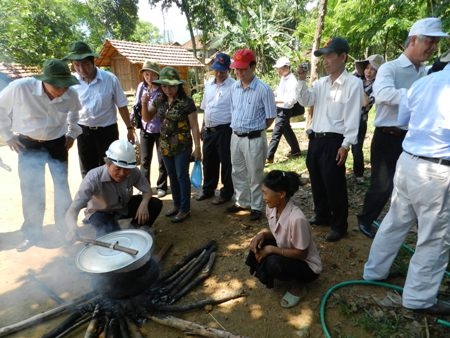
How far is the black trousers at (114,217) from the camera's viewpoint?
143 inches

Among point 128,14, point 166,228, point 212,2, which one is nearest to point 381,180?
point 166,228

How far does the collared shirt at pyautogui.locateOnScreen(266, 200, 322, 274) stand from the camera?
280 centimetres

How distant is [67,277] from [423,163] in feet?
12.2

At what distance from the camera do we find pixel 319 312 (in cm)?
287

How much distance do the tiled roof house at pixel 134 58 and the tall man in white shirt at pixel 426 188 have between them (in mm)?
17071

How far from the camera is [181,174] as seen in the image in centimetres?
454

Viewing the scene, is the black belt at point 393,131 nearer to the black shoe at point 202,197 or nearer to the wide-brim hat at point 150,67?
the black shoe at point 202,197

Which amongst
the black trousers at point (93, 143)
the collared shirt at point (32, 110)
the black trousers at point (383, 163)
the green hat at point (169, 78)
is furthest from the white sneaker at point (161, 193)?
the black trousers at point (383, 163)

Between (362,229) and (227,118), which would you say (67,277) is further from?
(362,229)

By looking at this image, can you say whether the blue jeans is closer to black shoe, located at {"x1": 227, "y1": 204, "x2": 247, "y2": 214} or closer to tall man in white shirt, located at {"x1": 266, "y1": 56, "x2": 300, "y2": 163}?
black shoe, located at {"x1": 227, "y1": 204, "x2": 247, "y2": 214}

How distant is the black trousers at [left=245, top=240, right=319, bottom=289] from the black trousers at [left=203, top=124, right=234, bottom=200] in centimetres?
231

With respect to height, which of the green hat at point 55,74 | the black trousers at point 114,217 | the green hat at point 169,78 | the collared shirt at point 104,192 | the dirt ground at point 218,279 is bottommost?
the dirt ground at point 218,279

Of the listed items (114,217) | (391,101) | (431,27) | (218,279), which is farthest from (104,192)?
(431,27)

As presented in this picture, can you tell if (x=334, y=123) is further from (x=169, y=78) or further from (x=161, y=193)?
(x=161, y=193)
